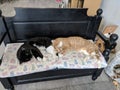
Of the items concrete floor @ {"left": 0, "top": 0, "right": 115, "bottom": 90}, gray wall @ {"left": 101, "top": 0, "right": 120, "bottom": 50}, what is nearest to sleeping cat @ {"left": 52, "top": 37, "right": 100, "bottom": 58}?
concrete floor @ {"left": 0, "top": 0, "right": 115, "bottom": 90}

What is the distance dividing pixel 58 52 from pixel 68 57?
5.1 inches

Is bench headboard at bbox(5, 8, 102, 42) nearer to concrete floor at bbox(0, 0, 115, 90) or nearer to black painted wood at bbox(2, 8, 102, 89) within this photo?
black painted wood at bbox(2, 8, 102, 89)

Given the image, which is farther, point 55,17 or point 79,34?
point 79,34

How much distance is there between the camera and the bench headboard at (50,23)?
1314 mm

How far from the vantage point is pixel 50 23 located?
142 cm

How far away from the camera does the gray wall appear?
1912mm

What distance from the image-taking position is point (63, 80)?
1.57 metres

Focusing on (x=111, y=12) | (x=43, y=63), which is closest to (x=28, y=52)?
(x=43, y=63)

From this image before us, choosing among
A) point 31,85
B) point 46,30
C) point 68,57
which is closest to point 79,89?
point 68,57

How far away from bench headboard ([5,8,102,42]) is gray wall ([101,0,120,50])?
0.64 metres

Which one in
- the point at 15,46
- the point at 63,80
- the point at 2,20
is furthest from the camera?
the point at 63,80

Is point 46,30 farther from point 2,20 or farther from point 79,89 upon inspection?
point 79,89

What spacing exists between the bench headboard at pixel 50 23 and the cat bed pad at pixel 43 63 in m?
0.21

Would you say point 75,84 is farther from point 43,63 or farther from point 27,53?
point 27,53
